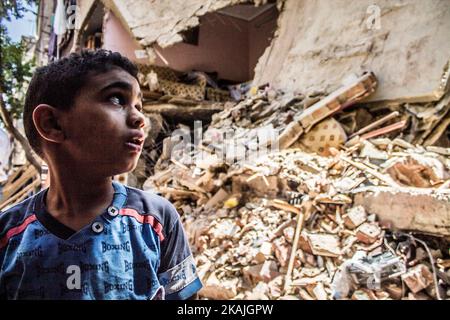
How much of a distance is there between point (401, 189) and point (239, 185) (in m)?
Answer: 1.43

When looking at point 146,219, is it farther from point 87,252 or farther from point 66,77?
point 66,77

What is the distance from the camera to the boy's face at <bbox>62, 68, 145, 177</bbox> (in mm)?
652

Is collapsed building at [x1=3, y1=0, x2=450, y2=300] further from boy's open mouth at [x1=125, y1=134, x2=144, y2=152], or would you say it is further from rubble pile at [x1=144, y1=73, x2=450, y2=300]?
boy's open mouth at [x1=125, y1=134, x2=144, y2=152]

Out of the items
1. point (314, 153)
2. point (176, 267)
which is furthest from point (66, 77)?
point (314, 153)

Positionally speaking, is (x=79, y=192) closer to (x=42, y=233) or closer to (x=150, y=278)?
(x=42, y=233)

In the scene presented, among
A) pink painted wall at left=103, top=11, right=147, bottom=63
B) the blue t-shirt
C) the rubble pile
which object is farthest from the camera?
pink painted wall at left=103, top=11, right=147, bottom=63

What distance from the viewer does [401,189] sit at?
2318 mm

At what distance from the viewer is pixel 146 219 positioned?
0.71m

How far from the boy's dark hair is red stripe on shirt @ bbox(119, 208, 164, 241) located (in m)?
0.26

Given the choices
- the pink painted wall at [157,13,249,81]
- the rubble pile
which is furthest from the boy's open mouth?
the pink painted wall at [157,13,249,81]

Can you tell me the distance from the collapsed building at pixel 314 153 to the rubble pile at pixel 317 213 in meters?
0.01

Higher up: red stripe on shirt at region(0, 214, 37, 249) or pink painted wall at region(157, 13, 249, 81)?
pink painted wall at region(157, 13, 249, 81)
